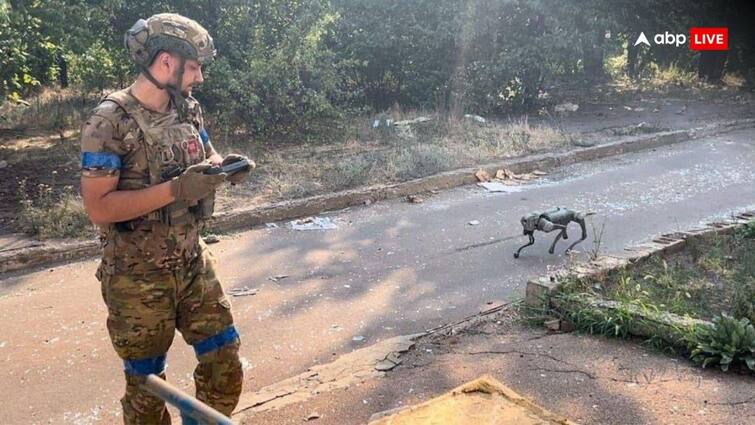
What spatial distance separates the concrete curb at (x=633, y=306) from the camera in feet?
12.1

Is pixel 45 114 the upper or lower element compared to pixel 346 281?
upper

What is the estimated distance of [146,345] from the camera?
247 cm

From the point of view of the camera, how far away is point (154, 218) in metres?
2.45

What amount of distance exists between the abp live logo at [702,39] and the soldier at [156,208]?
16488 mm

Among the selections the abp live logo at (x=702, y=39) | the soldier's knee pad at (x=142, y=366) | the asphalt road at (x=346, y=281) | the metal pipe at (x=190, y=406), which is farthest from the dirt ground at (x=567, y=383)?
the abp live logo at (x=702, y=39)

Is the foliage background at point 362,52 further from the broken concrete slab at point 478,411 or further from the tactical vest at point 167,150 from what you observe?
the broken concrete slab at point 478,411

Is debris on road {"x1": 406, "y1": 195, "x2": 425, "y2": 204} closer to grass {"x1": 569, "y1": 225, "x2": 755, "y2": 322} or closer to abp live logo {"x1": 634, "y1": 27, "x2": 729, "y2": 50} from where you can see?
grass {"x1": 569, "y1": 225, "x2": 755, "y2": 322}

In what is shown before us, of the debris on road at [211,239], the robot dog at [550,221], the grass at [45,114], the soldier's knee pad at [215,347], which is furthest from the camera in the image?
the grass at [45,114]

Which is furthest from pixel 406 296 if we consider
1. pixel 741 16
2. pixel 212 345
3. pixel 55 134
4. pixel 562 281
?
pixel 741 16

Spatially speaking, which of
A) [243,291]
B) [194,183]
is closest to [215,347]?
[194,183]

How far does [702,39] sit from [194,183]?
18.0 m

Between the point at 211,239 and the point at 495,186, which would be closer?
the point at 211,239

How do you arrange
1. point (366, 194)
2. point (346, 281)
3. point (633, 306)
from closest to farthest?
1. point (633, 306)
2. point (346, 281)
3. point (366, 194)

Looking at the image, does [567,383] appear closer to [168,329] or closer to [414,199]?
[168,329]
